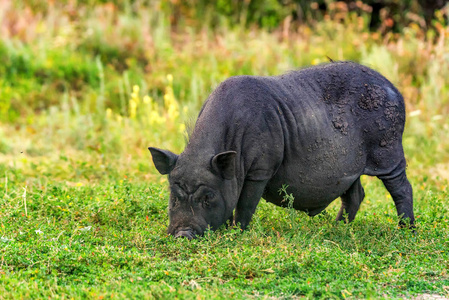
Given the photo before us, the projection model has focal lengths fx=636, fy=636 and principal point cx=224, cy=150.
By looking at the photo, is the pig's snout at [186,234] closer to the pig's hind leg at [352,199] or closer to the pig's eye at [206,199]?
the pig's eye at [206,199]

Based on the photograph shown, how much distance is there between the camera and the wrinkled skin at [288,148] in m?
5.50

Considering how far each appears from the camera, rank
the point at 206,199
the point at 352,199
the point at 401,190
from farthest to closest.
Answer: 1. the point at 352,199
2. the point at 401,190
3. the point at 206,199

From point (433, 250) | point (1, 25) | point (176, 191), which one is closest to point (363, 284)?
point (433, 250)

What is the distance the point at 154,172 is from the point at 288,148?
10.9 ft

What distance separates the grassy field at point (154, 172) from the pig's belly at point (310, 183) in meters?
0.27

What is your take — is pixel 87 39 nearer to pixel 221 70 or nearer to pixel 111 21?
pixel 111 21

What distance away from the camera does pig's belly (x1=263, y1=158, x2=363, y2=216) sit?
589 centimetres

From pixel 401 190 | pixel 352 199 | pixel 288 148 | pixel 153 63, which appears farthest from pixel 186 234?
pixel 153 63

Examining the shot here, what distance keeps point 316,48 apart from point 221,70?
2.17 meters

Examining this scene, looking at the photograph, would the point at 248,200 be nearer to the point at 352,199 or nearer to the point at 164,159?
the point at 164,159

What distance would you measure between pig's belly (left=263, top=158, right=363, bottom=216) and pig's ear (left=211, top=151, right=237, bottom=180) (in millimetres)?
628

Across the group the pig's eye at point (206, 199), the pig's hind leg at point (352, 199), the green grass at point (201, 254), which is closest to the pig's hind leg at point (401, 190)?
the green grass at point (201, 254)

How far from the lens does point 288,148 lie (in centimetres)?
585

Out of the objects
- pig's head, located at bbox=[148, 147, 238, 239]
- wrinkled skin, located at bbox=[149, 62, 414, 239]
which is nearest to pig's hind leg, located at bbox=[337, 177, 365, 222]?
wrinkled skin, located at bbox=[149, 62, 414, 239]
